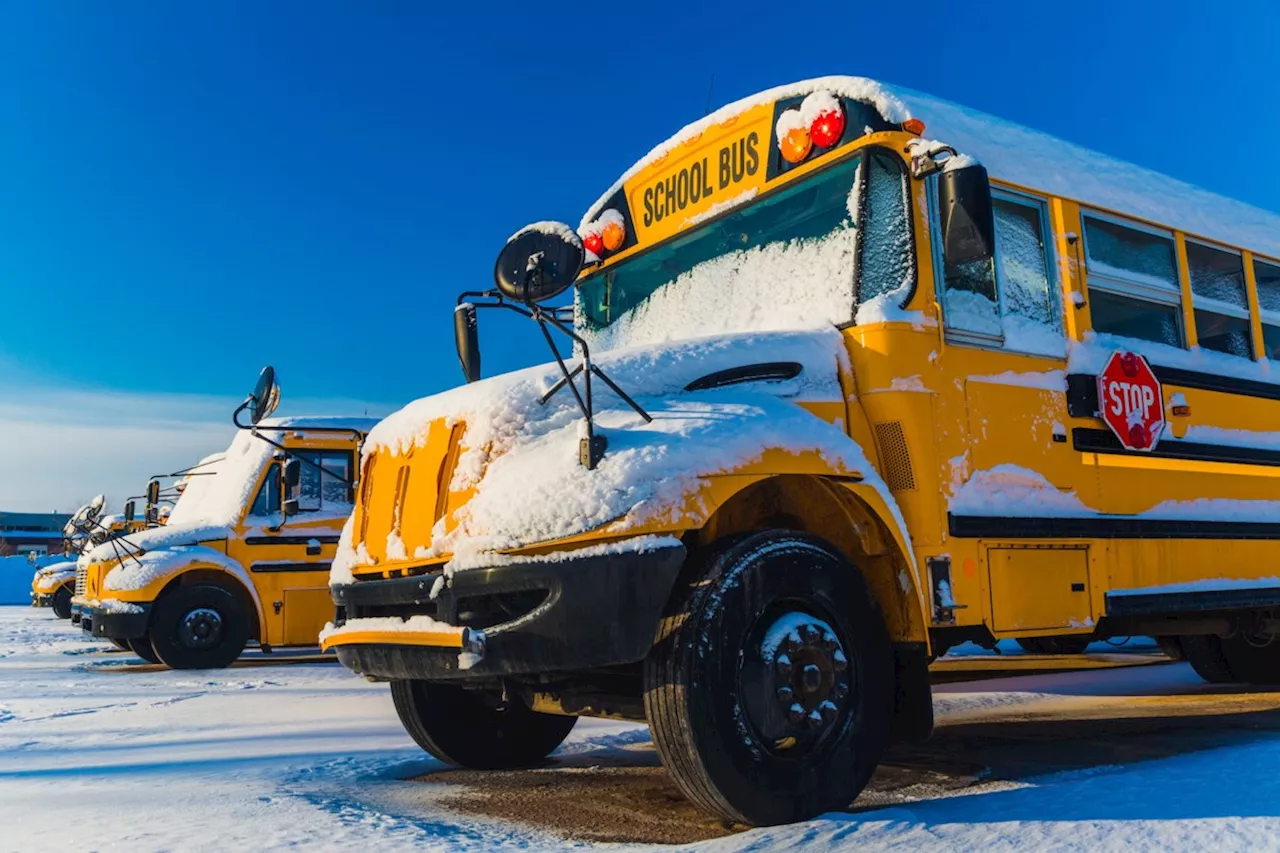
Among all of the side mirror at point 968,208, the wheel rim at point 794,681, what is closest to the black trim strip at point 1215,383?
the side mirror at point 968,208

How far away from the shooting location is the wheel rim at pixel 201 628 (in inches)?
378

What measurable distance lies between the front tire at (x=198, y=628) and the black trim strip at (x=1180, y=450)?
7633mm

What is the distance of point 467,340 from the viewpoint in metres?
4.79

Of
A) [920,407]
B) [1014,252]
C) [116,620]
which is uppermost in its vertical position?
[1014,252]

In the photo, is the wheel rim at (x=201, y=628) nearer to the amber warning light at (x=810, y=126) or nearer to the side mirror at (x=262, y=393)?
the side mirror at (x=262, y=393)

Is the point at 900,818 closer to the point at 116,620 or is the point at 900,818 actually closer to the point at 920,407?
the point at 920,407

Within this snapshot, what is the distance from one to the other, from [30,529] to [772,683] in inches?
3683

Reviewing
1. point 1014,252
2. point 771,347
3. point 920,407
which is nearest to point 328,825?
point 771,347

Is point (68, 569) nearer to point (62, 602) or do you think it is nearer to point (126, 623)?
point (62, 602)

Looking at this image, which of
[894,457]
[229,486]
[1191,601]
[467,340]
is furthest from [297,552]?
[1191,601]

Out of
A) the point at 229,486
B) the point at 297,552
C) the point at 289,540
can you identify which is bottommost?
the point at 297,552

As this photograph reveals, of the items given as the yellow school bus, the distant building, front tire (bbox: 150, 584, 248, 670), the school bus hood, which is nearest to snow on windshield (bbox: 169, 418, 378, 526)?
the school bus hood

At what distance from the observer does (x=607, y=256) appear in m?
5.32

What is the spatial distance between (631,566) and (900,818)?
3.56 ft
